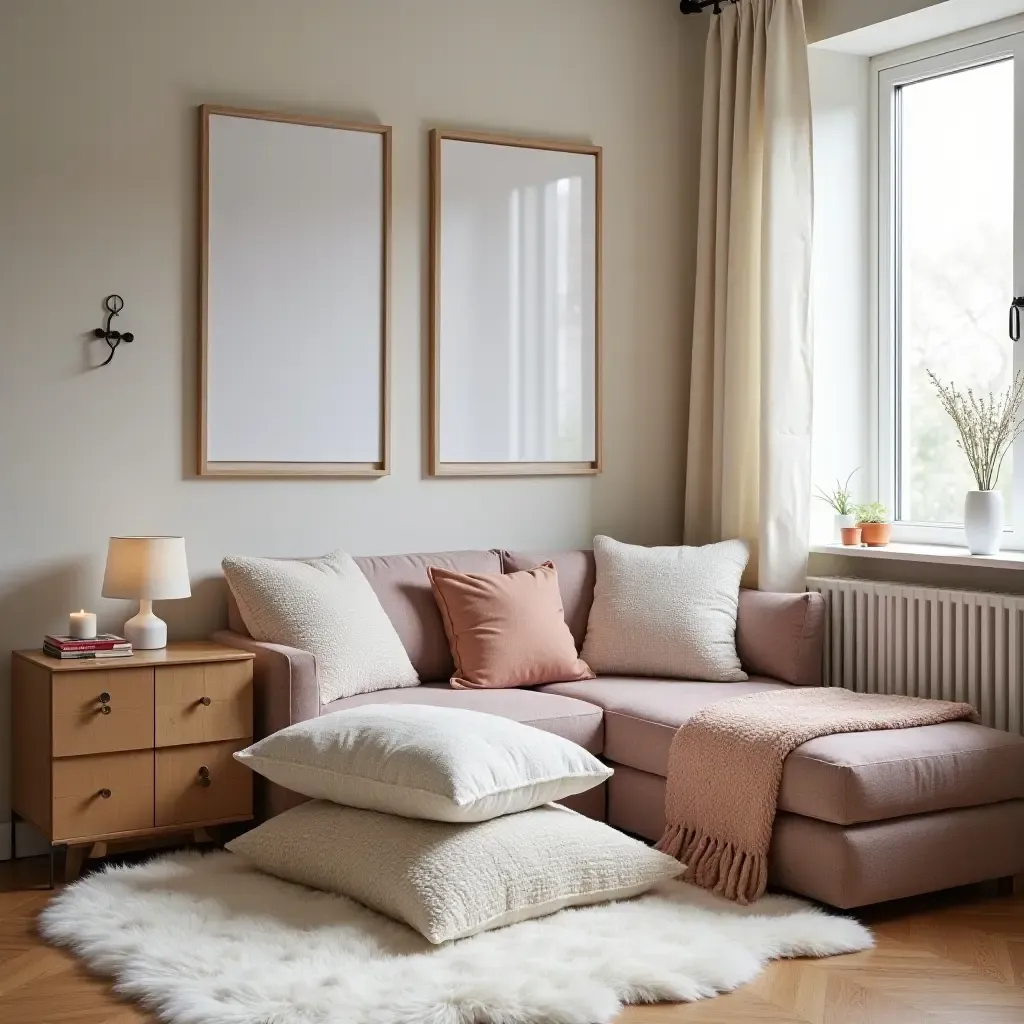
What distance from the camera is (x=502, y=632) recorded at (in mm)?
4109

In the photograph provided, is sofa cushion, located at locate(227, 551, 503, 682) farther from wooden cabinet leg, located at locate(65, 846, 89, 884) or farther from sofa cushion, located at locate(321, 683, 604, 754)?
wooden cabinet leg, located at locate(65, 846, 89, 884)

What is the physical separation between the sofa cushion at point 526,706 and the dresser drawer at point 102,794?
1.65 feet

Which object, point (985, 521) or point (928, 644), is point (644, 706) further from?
point (985, 521)

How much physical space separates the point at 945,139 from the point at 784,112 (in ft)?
1.72

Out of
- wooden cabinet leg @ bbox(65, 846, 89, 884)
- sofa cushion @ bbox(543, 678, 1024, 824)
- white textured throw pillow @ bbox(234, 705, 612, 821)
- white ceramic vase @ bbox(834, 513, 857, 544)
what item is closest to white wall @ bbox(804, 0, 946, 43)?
white ceramic vase @ bbox(834, 513, 857, 544)

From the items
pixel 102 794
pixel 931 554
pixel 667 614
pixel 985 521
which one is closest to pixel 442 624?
pixel 667 614

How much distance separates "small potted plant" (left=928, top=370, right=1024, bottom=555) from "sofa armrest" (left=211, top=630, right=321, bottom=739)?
76.6 inches

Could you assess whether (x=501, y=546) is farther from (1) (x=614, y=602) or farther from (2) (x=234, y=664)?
(2) (x=234, y=664)

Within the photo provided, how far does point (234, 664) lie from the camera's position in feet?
12.2

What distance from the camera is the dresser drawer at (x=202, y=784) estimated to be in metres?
3.64

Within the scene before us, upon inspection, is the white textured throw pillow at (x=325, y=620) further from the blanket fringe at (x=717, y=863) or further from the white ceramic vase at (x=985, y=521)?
the white ceramic vase at (x=985, y=521)

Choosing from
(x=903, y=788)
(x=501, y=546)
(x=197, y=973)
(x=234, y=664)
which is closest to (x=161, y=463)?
(x=234, y=664)

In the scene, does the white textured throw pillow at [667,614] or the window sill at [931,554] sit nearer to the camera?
the window sill at [931,554]

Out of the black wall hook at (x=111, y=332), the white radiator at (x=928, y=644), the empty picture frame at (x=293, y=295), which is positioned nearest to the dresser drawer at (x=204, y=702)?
the empty picture frame at (x=293, y=295)
